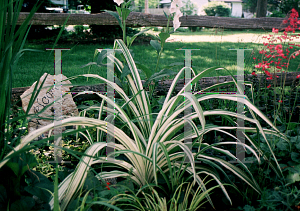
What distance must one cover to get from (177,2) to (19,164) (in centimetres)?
137

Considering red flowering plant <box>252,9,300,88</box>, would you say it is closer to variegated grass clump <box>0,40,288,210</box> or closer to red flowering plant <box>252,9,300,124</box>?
red flowering plant <box>252,9,300,124</box>

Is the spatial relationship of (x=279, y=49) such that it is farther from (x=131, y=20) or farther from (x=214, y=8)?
(x=214, y=8)

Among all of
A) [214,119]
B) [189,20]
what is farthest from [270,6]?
[214,119]

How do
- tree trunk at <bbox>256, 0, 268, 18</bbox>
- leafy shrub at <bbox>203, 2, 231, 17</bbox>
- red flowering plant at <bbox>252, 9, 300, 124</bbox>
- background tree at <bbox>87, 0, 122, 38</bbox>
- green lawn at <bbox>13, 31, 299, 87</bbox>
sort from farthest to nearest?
leafy shrub at <bbox>203, 2, 231, 17</bbox>, tree trunk at <bbox>256, 0, 268, 18</bbox>, background tree at <bbox>87, 0, 122, 38</bbox>, green lawn at <bbox>13, 31, 299, 87</bbox>, red flowering plant at <bbox>252, 9, 300, 124</bbox>

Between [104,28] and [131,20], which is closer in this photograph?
[131,20]

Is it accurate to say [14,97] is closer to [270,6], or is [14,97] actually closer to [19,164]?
[19,164]

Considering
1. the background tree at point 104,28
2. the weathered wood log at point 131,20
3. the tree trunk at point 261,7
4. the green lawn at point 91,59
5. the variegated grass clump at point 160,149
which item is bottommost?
the variegated grass clump at point 160,149

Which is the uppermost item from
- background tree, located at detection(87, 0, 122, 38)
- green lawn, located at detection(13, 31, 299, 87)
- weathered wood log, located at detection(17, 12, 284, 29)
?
background tree, located at detection(87, 0, 122, 38)

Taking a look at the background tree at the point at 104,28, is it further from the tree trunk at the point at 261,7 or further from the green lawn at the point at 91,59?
the tree trunk at the point at 261,7

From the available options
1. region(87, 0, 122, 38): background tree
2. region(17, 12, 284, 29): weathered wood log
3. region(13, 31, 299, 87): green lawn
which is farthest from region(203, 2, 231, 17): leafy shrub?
region(17, 12, 284, 29): weathered wood log

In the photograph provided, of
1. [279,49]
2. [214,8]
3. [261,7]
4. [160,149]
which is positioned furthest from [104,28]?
[214,8]

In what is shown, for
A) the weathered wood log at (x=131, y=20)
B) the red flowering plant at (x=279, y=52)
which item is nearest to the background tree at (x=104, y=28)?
the weathered wood log at (x=131, y=20)

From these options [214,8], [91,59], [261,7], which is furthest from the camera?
[214,8]

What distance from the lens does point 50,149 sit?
6.10 feet
